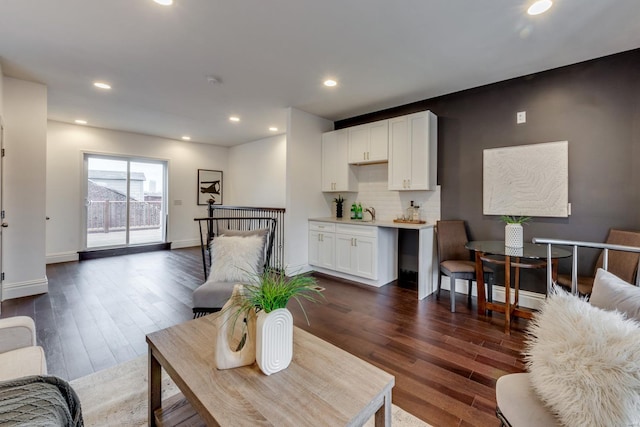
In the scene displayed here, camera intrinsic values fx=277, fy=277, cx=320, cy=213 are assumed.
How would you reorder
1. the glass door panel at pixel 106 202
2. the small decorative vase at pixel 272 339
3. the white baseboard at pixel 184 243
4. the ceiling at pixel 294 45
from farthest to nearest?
the white baseboard at pixel 184 243 → the glass door panel at pixel 106 202 → the ceiling at pixel 294 45 → the small decorative vase at pixel 272 339

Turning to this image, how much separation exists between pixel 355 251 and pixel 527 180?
2.24 metres

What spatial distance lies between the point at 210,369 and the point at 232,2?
7.86ft

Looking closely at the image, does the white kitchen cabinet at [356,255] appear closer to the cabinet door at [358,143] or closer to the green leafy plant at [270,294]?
the cabinet door at [358,143]

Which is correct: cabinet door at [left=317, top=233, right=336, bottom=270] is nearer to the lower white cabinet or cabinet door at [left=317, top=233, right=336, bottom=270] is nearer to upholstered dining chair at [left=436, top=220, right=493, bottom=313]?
the lower white cabinet

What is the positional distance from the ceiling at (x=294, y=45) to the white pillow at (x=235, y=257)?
1857mm

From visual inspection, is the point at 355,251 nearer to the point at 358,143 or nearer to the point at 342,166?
the point at 342,166

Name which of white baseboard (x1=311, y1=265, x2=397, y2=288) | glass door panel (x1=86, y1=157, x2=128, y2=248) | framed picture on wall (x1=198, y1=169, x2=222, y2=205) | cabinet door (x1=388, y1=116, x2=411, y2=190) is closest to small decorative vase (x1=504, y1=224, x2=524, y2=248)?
cabinet door (x1=388, y1=116, x2=411, y2=190)

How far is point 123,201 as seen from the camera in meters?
6.08

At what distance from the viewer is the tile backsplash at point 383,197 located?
12.9 ft

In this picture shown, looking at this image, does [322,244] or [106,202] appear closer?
[322,244]

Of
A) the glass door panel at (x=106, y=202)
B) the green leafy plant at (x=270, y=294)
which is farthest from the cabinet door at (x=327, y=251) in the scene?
the glass door panel at (x=106, y=202)

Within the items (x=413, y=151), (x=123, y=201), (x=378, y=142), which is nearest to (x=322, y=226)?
(x=378, y=142)

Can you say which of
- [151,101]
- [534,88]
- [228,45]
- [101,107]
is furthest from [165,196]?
[534,88]

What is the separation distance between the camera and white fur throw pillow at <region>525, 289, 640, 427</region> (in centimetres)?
79
